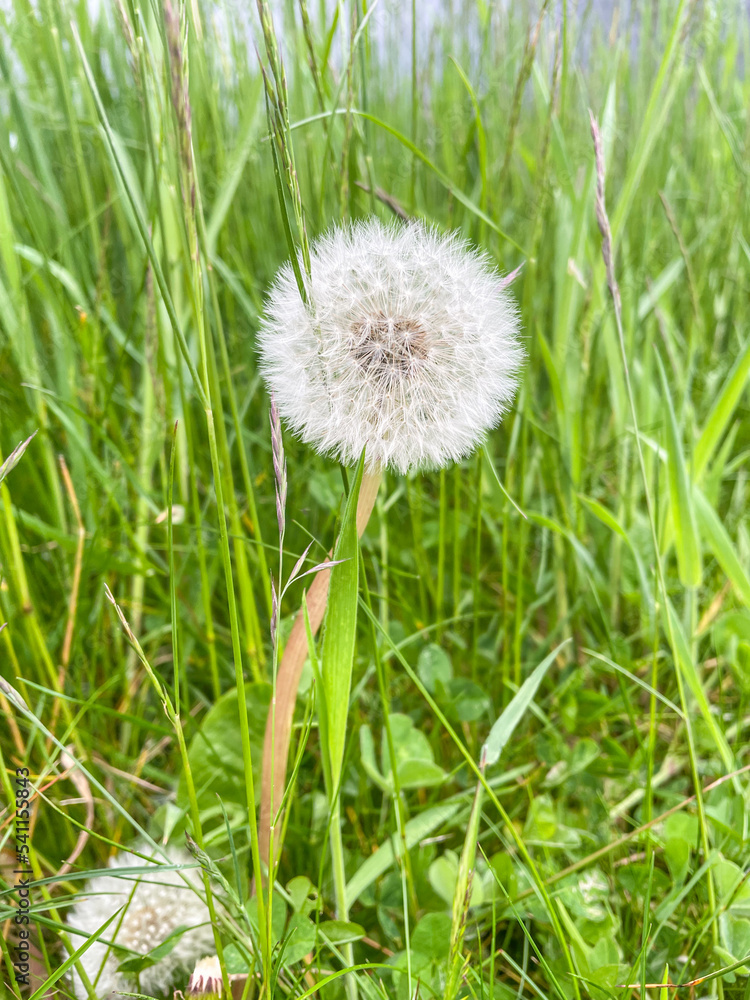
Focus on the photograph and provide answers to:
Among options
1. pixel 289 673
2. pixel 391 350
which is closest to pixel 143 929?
pixel 289 673

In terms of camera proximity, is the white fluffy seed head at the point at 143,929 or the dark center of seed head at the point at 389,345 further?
the white fluffy seed head at the point at 143,929

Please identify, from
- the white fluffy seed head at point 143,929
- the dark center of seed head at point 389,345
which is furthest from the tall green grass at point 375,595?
the dark center of seed head at point 389,345

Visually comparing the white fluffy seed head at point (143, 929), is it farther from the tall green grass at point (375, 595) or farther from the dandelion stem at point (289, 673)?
the dandelion stem at point (289, 673)

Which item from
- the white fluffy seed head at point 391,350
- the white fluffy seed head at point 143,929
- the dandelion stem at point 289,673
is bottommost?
the white fluffy seed head at point 143,929

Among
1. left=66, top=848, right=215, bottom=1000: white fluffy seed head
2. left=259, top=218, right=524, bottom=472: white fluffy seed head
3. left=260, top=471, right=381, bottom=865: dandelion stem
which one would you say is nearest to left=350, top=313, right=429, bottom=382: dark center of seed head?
left=259, top=218, right=524, bottom=472: white fluffy seed head

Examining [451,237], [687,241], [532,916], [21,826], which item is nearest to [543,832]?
[532,916]

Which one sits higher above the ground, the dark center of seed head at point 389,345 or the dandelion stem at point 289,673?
the dark center of seed head at point 389,345

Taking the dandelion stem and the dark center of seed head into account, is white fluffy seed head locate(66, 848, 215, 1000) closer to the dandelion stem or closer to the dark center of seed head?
the dandelion stem
